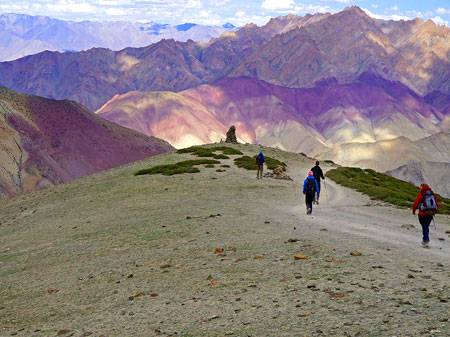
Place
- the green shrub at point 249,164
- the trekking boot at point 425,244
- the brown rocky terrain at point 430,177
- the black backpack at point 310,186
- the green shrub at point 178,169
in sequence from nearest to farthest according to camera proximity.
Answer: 1. the trekking boot at point 425,244
2. the black backpack at point 310,186
3. the green shrub at point 178,169
4. the green shrub at point 249,164
5. the brown rocky terrain at point 430,177

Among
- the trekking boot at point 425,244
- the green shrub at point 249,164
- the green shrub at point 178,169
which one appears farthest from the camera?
the green shrub at point 249,164

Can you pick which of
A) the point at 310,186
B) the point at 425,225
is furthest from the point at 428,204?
the point at 310,186

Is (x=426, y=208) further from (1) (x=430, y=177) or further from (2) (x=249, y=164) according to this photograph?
(1) (x=430, y=177)

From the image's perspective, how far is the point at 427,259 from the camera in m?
16.4

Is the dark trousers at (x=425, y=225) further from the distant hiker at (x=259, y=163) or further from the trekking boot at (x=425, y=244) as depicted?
the distant hiker at (x=259, y=163)

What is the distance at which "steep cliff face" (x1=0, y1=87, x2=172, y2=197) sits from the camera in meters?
134

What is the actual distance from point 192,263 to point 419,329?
9562mm

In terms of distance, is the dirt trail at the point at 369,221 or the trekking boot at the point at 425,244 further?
the dirt trail at the point at 369,221

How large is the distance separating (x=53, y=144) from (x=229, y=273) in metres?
156

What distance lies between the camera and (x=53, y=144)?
162m

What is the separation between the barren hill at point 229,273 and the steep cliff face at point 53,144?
327 ft

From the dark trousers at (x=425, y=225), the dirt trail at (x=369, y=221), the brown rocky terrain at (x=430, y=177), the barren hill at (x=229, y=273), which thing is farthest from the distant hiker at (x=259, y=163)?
the brown rocky terrain at (x=430, y=177)

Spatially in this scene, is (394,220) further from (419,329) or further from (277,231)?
(419,329)

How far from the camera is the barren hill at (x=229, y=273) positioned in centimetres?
1212
